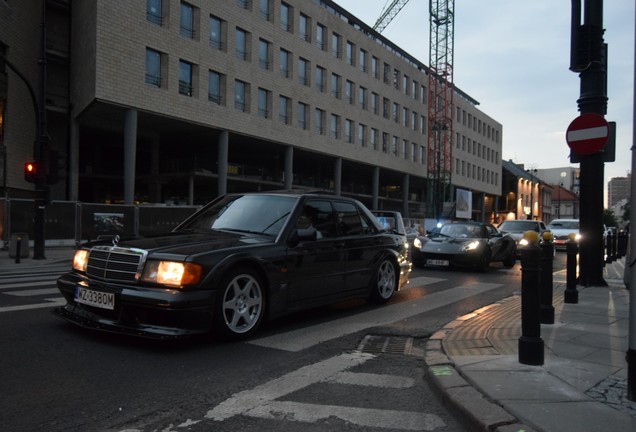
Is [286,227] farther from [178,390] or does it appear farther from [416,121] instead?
[416,121]

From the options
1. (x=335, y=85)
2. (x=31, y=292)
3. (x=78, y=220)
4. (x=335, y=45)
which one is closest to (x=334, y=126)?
(x=335, y=85)

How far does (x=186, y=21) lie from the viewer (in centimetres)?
2925

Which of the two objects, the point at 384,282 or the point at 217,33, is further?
the point at 217,33

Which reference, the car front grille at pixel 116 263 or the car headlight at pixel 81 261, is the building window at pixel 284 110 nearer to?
the car headlight at pixel 81 261

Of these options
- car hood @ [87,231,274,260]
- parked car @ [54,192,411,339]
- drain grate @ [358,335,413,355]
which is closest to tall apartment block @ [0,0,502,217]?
parked car @ [54,192,411,339]

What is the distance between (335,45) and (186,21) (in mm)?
15650

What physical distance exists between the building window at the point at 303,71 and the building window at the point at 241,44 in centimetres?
548

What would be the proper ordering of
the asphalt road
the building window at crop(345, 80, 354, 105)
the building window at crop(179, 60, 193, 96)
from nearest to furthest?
the asphalt road
the building window at crop(179, 60, 193, 96)
the building window at crop(345, 80, 354, 105)

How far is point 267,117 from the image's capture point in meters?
34.5

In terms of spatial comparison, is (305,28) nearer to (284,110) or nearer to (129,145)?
(284,110)

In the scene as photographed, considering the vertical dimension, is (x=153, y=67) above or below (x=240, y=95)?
above

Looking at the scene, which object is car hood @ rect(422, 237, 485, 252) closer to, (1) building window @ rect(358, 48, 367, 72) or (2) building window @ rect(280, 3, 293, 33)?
(2) building window @ rect(280, 3, 293, 33)

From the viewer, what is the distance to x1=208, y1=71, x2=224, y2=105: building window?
30.6m

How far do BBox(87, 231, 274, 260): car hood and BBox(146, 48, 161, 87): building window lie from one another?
24.2 m
